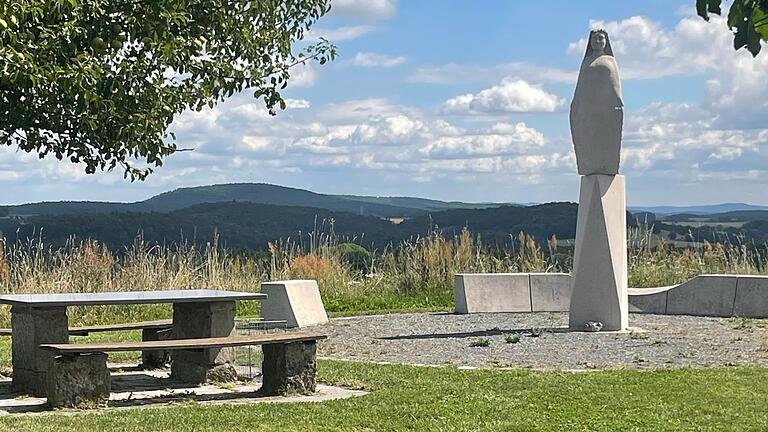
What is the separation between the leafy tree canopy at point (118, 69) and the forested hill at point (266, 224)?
9.91m

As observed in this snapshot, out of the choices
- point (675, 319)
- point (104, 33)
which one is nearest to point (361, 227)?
point (675, 319)

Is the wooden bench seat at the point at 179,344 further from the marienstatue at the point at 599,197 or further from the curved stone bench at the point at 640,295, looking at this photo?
the curved stone bench at the point at 640,295

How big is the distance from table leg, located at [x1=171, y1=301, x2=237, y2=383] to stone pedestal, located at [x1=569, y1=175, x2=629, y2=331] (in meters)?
5.20

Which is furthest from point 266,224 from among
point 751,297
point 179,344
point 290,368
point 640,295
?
point 179,344

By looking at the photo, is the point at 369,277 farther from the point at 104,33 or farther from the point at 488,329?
the point at 104,33

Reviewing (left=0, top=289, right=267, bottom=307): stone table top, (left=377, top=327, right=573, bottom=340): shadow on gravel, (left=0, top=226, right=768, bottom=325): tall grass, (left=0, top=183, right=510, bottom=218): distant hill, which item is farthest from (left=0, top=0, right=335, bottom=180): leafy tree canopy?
(left=0, top=183, right=510, bottom=218): distant hill

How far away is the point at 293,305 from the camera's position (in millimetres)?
14656

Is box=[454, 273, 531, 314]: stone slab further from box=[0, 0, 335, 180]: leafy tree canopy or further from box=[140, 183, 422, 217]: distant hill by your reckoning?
box=[140, 183, 422, 217]: distant hill

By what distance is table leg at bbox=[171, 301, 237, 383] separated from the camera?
907 centimetres

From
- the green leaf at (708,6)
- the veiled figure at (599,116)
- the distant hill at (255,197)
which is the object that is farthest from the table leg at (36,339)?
the distant hill at (255,197)

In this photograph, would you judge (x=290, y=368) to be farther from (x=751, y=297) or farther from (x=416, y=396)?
(x=751, y=297)

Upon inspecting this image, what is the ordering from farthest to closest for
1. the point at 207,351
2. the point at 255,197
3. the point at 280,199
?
1. the point at 280,199
2. the point at 255,197
3. the point at 207,351

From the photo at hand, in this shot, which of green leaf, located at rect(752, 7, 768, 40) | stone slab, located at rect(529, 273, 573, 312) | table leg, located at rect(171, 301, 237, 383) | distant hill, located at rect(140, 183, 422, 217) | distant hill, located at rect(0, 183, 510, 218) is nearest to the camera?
green leaf, located at rect(752, 7, 768, 40)

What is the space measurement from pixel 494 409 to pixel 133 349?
2.46 metres
